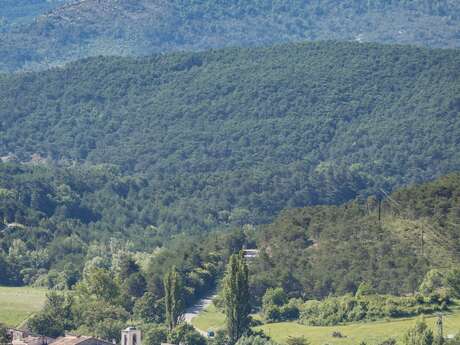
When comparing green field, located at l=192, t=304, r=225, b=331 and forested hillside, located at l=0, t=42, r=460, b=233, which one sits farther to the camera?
A: forested hillside, located at l=0, t=42, r=460, b=233

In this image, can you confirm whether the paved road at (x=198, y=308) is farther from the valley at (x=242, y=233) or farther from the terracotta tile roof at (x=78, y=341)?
the terracotta tile roof at (x=78, y=341)

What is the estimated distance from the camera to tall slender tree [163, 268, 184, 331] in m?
93.8

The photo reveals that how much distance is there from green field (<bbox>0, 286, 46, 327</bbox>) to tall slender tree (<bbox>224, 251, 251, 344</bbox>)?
42.1 ft

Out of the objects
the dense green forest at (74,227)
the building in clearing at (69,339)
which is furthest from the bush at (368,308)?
the dense green forest at (74,227)

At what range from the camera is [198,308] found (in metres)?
102

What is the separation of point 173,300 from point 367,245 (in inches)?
548

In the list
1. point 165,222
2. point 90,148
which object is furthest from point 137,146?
point 165,222

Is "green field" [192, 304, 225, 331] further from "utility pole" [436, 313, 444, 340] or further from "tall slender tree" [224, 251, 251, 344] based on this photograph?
"utility pole" [436, 313, 444, 340]

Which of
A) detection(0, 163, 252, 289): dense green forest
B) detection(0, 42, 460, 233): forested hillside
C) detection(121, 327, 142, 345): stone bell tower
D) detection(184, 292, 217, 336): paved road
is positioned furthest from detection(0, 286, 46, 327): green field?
detection(0, 42, 460, 233): forested hillside

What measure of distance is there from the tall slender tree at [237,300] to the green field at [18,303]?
12.8 meters

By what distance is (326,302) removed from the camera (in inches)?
3730

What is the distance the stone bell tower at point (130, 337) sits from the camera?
86500 mm

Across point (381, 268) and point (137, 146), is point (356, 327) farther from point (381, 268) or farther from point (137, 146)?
point (137, 146)

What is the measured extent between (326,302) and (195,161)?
93.0 metres
